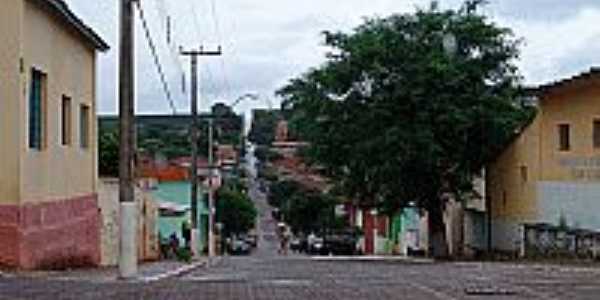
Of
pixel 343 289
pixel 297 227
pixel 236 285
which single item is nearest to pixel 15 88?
pixel 236 285

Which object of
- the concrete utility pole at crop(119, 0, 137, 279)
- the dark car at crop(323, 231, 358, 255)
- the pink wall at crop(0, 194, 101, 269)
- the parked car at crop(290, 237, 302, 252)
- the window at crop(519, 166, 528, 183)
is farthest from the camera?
the parked car at crop(290, 237, 302, 252)

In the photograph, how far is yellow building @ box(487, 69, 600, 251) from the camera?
144 feet

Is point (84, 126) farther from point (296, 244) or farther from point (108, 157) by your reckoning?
point (296, 244)

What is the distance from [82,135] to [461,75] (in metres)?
18.5

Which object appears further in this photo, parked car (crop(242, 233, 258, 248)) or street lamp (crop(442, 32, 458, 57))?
parked car (crop(242, 233, 258, 248))

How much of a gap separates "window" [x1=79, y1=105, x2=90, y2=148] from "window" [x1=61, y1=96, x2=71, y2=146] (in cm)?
215

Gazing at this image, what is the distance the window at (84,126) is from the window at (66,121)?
2145 millimetres

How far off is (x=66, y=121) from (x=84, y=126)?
11.7 feet

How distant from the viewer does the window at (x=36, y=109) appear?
97.0 feet

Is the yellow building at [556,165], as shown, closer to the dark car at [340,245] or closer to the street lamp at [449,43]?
the street lamp at [449,43]

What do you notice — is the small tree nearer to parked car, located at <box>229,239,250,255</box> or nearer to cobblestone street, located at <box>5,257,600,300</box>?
cobblestone street, located at <box>5,257,600,300</box>

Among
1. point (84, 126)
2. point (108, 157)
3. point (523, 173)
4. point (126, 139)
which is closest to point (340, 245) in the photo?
point (108, 157)

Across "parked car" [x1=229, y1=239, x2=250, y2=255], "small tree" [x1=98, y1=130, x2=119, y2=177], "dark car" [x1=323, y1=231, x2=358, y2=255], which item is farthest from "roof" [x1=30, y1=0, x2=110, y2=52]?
"parked car" [x1=229, y1=239, x2=250, y2=255]

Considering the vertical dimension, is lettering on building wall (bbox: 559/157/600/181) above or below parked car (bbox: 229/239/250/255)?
above
